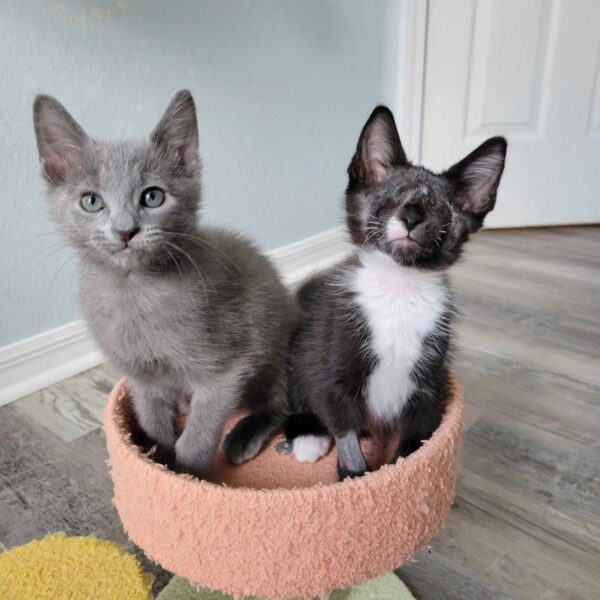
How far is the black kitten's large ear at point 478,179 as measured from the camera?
721 millimetres

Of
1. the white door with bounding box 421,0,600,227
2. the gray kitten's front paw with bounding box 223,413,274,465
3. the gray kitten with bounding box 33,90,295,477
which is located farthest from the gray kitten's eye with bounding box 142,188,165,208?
the white door with bounding box 421,0,600,227

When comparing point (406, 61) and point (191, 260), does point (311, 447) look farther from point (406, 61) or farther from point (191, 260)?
point (406, 61)

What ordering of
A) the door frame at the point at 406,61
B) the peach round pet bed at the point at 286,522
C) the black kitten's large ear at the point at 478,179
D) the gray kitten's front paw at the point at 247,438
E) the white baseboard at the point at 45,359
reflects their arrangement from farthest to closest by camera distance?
1. the door frame at the point at 406,61
2. the white baseboard at the point at 45,359
3. the gray kitten's front paw at the point at 247,438
4. the black kitten's large ear at the point at 478,179
5. the peach round pet bed at the point at 286,522

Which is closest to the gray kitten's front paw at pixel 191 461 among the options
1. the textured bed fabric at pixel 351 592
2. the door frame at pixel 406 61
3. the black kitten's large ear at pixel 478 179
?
the textured bed fabric at pixel 351 592

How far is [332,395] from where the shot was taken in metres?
0.76

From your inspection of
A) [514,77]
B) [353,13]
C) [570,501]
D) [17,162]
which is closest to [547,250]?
[514,77]

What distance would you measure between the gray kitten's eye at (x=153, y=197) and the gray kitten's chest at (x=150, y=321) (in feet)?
0.32

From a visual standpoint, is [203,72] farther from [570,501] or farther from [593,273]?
[593,273]

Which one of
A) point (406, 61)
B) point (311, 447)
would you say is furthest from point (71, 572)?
point (406, 61)

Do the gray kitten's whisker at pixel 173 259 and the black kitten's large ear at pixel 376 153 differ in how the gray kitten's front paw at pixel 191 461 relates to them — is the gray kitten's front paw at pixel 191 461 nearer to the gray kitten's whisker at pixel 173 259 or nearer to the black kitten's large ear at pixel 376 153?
the gray kitten's whisker at pixel 173 259

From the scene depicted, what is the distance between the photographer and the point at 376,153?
772 millimetres

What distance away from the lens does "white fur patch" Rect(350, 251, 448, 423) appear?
0.75 m

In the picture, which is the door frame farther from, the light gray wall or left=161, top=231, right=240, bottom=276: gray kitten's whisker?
left=161, top=231, right=240, bottom=276: gray kitten's whisker

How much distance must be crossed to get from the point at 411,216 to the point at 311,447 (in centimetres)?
38
